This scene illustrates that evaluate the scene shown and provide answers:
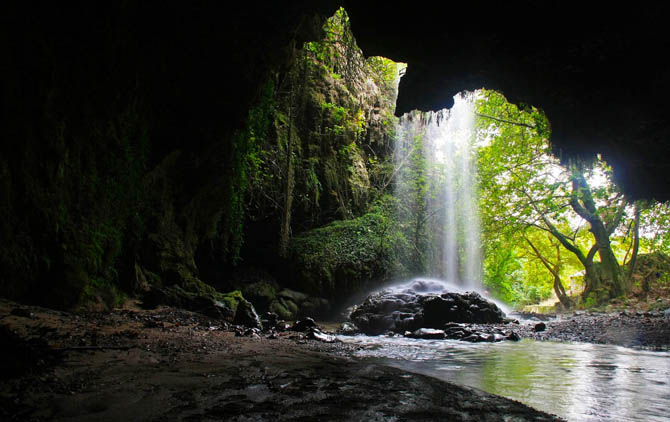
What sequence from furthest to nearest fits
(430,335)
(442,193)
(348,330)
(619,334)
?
(442,193)
(348,330)
(430,335)
(619,334)

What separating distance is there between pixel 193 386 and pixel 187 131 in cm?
680

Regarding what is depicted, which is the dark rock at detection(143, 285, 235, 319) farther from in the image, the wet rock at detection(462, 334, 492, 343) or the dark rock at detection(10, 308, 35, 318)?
the wet rock at detection(462, 334, 492, 343)

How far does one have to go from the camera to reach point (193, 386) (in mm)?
2076

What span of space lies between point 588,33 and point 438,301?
6.87 m

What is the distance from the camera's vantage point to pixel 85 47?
475cm

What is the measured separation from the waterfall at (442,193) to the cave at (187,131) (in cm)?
1033

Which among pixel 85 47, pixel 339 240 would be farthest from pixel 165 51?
pixel 339 240

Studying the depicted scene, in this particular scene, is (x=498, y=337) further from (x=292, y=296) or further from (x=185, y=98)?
(x=185, y=98)

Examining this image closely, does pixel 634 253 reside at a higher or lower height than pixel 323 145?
lower

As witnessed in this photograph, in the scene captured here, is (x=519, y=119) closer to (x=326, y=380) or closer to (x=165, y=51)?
(x=165, y=51)

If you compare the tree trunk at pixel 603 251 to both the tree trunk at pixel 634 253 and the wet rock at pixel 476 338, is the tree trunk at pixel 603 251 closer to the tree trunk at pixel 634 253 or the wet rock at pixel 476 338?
the tree trunk at pixel 634 253

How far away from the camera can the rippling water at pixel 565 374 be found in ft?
7.68

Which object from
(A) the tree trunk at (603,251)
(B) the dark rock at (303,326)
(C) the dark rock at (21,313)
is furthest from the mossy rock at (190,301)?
(A) the tree trunk at (603,251)

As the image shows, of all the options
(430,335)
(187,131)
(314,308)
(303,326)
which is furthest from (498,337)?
(187,131)
